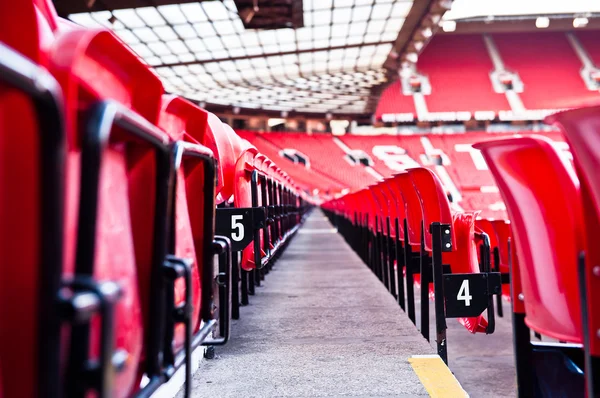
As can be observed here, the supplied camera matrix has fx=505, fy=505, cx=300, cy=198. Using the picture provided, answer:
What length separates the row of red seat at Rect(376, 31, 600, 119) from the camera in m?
23.5

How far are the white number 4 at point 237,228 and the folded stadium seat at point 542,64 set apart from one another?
23.7 m

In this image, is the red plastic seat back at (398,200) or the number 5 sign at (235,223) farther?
the red plastic seat back at (398,200)

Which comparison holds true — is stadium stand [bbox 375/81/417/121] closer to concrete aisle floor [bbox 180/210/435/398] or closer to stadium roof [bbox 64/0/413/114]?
stadium roof [bbox 64/0/413/114]

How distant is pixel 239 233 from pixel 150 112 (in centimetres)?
106

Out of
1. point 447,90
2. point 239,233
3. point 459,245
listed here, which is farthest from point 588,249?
point 447,90

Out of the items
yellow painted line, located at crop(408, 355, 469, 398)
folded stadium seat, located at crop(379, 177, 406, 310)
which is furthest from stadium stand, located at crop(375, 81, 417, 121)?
yellow painted line, located at crop(408, 355, 469, 398)

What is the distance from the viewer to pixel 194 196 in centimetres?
112

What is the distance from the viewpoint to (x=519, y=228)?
1.03 meters

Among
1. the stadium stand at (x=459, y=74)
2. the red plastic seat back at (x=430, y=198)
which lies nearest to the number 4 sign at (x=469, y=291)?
the red plastic seat back at (x=430, y=198)

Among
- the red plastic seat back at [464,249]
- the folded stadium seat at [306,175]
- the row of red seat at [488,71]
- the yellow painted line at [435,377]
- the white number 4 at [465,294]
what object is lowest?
the yellow painted line at [435,377]

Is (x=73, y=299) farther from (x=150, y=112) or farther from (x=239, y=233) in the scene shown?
(x=239, y=233)

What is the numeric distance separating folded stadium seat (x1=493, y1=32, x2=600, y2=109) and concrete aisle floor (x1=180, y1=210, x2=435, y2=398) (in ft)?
75.5

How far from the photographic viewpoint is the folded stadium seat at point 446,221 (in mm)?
2016

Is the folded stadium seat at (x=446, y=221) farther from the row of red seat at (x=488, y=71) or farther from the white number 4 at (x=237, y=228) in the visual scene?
the row of red seat at (x=488, y=71)
